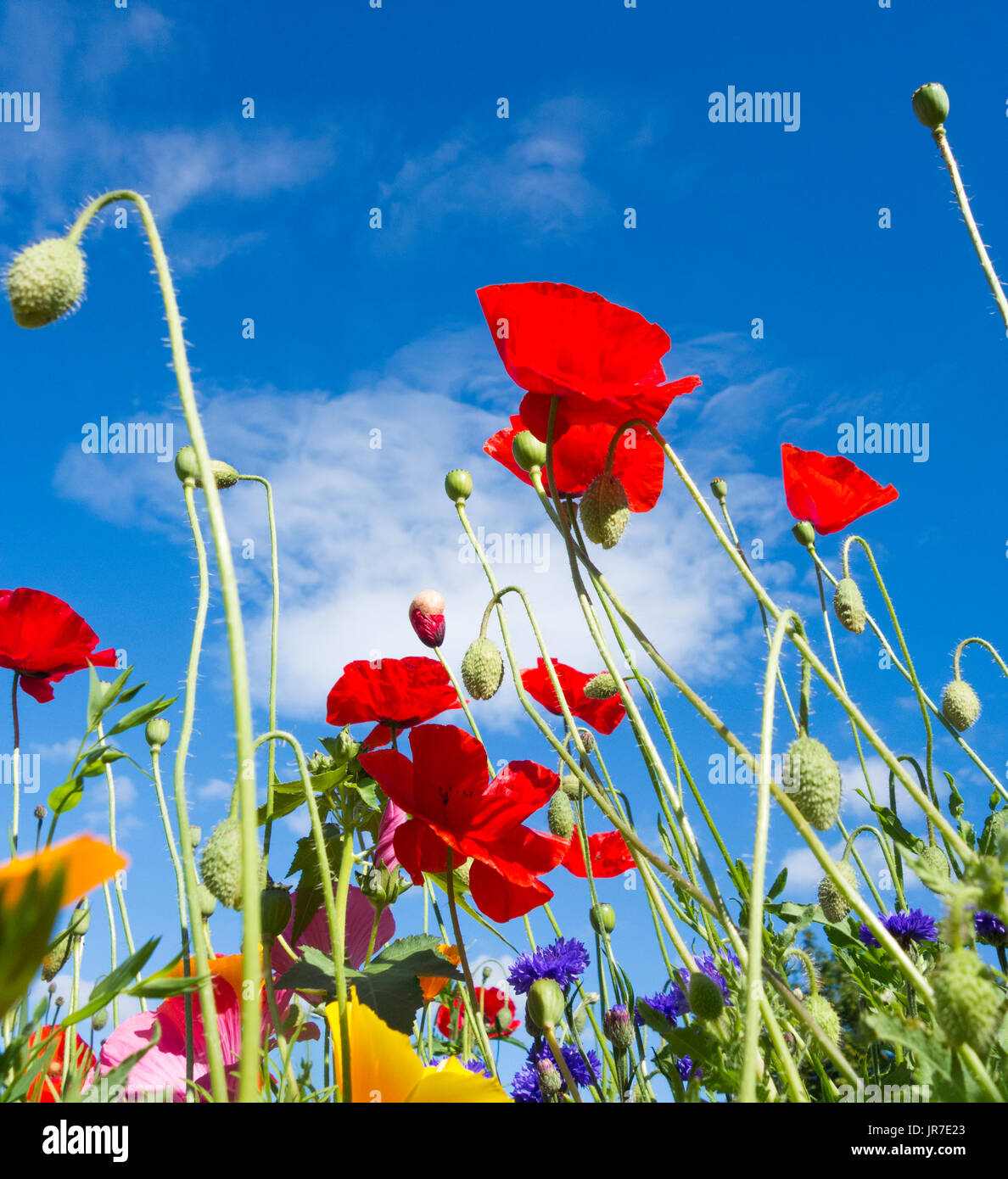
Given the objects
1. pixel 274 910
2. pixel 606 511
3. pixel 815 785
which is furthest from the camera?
pixel 606 511

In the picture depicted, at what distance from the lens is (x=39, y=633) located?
1512mm

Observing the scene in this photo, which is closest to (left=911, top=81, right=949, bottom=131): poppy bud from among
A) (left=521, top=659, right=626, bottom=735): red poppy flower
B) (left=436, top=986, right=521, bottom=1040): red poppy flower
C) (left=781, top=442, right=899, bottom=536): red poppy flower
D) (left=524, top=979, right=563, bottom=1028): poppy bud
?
(left=781, top=442, right=899, bottom=536): red poppy flower

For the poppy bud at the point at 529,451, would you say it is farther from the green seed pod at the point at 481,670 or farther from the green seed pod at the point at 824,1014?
the green seed pod at the point at 824,1014

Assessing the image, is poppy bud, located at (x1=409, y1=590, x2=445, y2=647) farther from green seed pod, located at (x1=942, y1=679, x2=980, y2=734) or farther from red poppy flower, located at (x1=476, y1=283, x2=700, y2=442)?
green seed pod, located at (x1=942, y1=679, x2=980, y2=734)

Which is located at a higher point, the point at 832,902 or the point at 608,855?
the point at 608,855

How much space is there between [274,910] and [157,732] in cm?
62

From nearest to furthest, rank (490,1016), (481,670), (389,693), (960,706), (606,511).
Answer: (606,511)
(481,670)
(389,693)
(960,706)
(490,1016)

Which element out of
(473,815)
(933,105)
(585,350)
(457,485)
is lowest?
(473,815)

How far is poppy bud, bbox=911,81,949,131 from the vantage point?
4.08ft

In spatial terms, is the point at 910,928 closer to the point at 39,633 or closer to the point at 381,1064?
the point at 381,1064

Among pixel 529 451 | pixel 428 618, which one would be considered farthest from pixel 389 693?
pixel 529 451
